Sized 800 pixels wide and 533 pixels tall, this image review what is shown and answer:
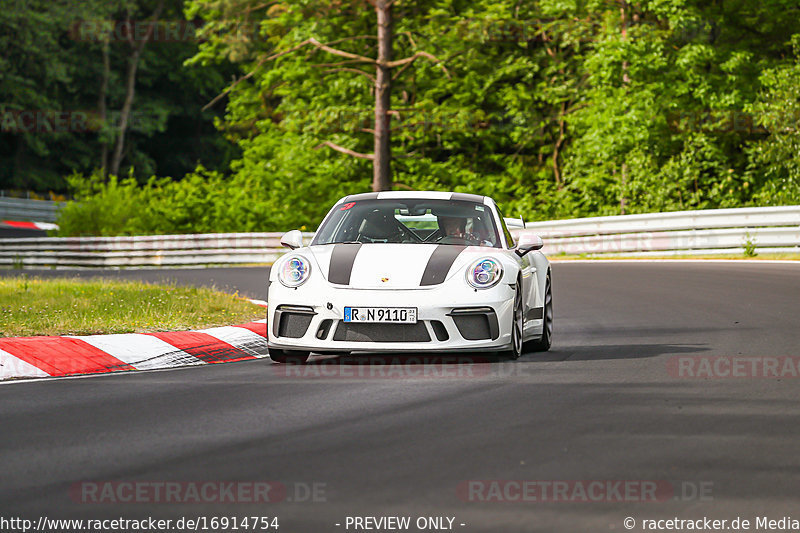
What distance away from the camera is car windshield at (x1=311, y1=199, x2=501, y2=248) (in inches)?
419

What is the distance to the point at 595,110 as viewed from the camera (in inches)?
1364

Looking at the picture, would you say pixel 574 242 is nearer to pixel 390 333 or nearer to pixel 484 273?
pixel 484 273

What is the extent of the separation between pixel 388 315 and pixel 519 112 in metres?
30.3

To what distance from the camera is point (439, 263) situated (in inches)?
378

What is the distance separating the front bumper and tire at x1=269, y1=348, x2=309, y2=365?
0.32 metres

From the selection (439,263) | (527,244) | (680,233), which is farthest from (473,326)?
(680,233)

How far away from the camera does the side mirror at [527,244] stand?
33.7 feet

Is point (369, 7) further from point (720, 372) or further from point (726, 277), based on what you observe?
point (720, 372)

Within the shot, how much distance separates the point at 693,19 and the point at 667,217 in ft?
26.8

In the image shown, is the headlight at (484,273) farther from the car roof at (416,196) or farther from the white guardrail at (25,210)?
the white guardrail at (25,210)

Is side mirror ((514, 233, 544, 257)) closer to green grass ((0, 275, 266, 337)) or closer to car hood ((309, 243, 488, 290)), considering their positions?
car hood ((309, 243, 488, 290))

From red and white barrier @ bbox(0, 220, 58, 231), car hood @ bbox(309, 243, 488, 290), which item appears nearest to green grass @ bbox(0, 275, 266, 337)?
car hood @ bbox(309, 243, 488, 290)

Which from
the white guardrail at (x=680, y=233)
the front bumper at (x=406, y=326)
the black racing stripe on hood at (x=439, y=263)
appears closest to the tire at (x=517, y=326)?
the front bumper at (x=406, y=326)

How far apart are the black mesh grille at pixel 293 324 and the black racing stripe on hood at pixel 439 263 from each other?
0.94m
